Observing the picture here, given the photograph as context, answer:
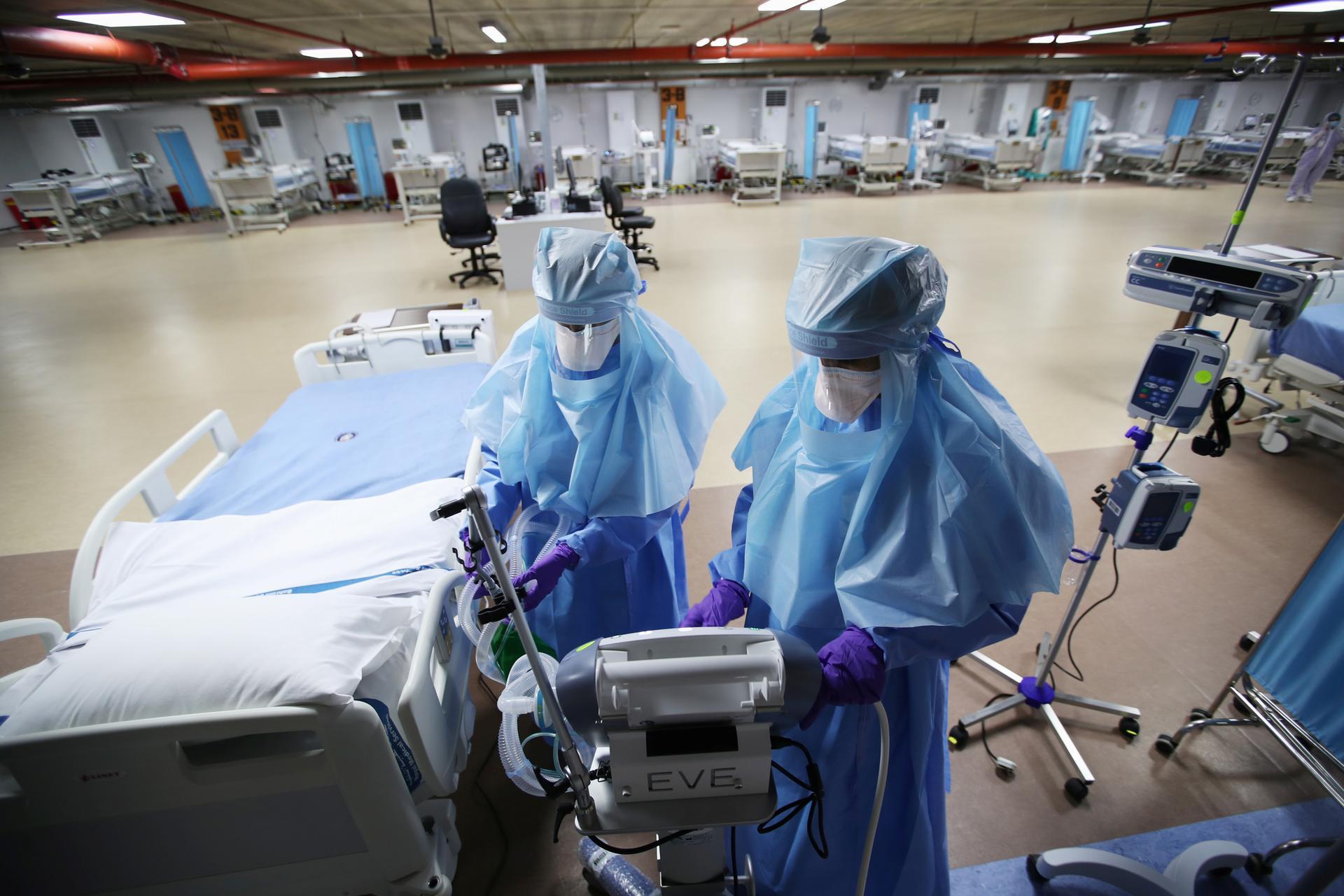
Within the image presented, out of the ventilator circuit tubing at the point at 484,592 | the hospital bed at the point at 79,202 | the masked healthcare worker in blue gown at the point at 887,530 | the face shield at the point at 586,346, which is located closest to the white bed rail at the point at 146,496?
the ventilator circuit tubing at the point at 484,592

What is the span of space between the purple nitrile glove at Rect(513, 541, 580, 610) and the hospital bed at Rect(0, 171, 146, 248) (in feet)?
39.7

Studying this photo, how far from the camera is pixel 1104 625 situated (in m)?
2.24

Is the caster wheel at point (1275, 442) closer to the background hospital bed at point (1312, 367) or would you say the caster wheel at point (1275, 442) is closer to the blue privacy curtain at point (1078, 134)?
the background hospital bed at point (1312, 367)

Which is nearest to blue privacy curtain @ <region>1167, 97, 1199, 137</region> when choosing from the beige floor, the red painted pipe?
the red painted pipe

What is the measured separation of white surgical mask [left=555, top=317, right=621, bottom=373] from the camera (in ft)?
4.77

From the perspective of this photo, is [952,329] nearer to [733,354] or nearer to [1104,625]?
[733,354]

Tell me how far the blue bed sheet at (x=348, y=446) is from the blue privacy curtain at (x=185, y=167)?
11.3 metres

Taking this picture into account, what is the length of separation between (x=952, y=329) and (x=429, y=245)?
6.90 meters

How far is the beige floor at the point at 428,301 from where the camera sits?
12.0 ft

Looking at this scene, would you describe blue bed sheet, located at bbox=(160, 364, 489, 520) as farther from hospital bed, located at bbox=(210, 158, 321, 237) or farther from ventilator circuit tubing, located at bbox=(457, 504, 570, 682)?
hospital bed, located at bbox=(210, 158, 321, 237)

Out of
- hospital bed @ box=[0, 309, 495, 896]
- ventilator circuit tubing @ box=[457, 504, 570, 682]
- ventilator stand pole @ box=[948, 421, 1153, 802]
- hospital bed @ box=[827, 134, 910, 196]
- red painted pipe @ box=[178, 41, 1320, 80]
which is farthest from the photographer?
hospital bed @ box=[827, 134, 910, 196]

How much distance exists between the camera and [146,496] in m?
1.90

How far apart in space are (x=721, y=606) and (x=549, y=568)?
408 millimetres

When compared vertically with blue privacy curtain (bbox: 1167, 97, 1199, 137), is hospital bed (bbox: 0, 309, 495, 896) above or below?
below
